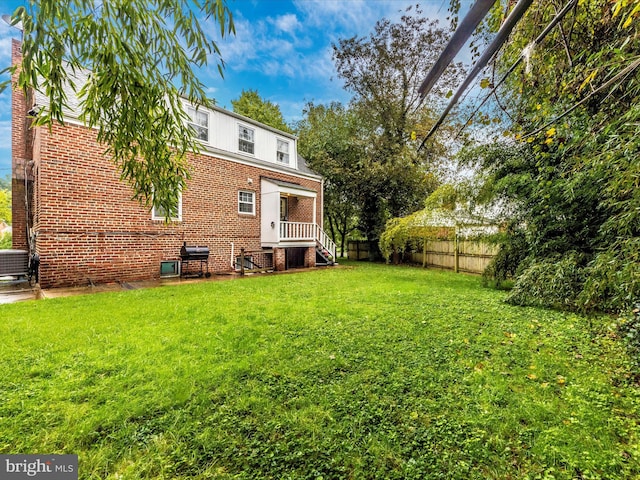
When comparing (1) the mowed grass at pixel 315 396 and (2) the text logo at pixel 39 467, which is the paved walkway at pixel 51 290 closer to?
(1) the mowed grass at pixel 315 396

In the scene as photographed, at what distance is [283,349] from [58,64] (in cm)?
313

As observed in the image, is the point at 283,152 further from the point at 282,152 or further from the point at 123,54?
the point at 123,54

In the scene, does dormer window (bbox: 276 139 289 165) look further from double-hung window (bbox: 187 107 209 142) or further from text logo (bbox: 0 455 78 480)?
text logo (bbox: 0 455 78 480)

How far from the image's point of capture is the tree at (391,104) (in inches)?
601

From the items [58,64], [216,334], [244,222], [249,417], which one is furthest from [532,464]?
[244,222]

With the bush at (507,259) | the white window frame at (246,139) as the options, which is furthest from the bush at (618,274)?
the white window frame at (246,139)

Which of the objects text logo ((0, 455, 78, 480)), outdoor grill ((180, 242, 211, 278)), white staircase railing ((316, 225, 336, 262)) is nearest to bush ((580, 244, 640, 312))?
text logo ((0, 455, 78, 480))

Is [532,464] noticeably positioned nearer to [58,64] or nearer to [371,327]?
[371,327]

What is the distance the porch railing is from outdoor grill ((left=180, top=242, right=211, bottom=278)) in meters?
3.15

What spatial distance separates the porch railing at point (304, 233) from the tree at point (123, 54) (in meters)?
9.07

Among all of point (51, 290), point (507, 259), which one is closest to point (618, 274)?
point (507, 259)

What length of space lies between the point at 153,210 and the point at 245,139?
4816mm

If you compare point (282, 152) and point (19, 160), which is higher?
point (282, 152)

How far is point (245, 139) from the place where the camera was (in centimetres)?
1155
